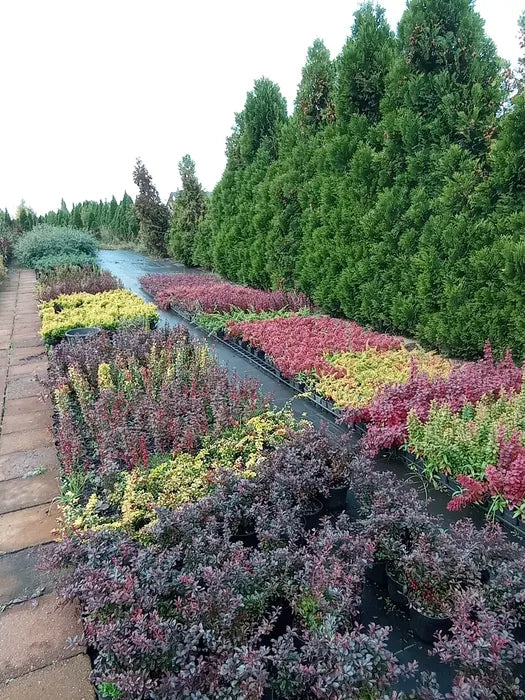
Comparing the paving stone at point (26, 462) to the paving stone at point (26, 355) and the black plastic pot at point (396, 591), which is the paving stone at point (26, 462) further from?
the paving stone at point (26, 355)

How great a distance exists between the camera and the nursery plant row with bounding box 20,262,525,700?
1.37 m

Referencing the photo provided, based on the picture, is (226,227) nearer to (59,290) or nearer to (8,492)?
(59,290)

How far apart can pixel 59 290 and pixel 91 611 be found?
26.3 feet

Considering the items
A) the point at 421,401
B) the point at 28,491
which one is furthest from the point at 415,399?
the point at 28,491

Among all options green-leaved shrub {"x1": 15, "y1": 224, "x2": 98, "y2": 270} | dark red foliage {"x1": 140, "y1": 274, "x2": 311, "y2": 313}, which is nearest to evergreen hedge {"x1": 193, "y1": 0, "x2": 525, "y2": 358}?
dark red foliage {"x1": 140, "y1": 274, "x2": 311, "y2": 313}

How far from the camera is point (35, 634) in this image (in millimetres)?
1934

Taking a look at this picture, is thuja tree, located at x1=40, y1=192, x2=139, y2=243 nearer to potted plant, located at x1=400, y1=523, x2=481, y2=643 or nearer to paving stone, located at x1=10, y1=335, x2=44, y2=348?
paving stone, located at x1=10, y1=335, x2=44, y2=348

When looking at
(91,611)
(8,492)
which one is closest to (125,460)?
(8,492)

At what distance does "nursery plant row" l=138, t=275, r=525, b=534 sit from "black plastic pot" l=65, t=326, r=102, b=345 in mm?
1857

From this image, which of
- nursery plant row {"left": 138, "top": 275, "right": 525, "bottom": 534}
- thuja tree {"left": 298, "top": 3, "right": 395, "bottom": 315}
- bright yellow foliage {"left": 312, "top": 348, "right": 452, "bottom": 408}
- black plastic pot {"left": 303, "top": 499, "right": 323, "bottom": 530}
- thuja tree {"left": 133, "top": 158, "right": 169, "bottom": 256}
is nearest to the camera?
black plastic pot {"left": 303, "top": 499, "right": 323, "bottom": 530}

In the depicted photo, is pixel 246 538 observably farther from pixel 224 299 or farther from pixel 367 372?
pixel 224 299

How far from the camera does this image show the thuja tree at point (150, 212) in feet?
55.9

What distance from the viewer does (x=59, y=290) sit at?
342 inches

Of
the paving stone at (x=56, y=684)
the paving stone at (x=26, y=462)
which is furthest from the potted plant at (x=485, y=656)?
the paving stone at (x=26, y=462)
